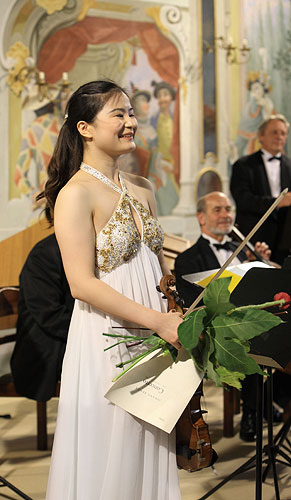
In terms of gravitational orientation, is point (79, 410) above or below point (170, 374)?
below

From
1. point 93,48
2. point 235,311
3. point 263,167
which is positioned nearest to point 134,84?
point 93,48

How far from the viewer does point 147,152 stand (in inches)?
325

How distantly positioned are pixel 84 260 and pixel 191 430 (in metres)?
0.64

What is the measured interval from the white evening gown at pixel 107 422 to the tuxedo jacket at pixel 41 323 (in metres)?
1.71

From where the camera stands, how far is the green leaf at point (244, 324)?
207cm

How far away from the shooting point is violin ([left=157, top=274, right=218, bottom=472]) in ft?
7.54

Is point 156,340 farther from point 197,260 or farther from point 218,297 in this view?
point 197,260

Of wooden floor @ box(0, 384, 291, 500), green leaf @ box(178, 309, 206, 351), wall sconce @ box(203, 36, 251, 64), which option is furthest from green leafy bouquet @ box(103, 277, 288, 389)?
wall sconce @ box(203, 36, 251, 64)

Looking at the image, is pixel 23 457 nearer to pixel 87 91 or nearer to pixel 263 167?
pixel 87 91

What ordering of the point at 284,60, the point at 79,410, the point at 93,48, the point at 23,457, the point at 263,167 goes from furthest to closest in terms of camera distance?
1. the point at 284,60
2. the point at 93,48
3. the point at 263,167
4. the point at 23,457
5. the point at 79,410

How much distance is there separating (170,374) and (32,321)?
84.8 inches

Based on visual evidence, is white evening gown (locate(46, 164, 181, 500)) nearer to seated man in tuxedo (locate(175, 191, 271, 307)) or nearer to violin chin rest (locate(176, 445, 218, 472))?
violin chin rest (locate(176, 445, 218, 472))

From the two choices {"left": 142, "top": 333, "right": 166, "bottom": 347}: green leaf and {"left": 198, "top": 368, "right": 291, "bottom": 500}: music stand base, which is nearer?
{"left": 142, "top": 333, "right": 166, "bottom": 347}: green leaf

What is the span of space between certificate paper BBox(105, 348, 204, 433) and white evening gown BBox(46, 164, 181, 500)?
109 millimetres
